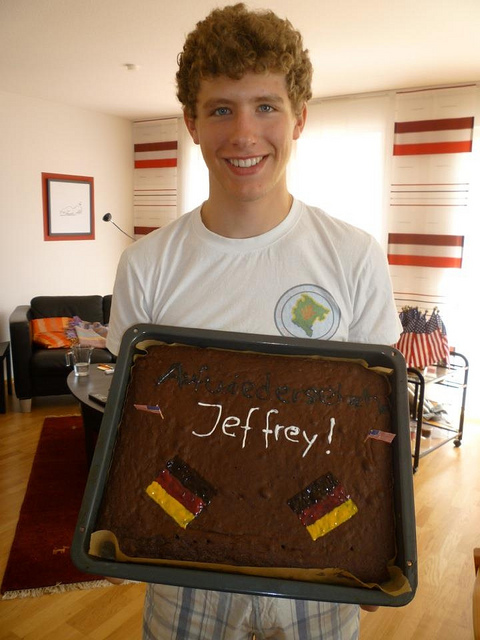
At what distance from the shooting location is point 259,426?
2.82 ft

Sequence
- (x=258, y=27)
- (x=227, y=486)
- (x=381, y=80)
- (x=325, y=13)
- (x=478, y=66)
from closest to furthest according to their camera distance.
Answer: (x=227, y=486) < (x=258, y=27) < (x=325, y=13) < (x=478, y=66) < (x=381, y=80)

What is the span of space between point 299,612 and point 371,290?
618 millimetres

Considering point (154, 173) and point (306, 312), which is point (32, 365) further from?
point (306, 312)

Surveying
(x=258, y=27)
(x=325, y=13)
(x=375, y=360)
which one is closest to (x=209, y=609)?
(x=375, y=360)

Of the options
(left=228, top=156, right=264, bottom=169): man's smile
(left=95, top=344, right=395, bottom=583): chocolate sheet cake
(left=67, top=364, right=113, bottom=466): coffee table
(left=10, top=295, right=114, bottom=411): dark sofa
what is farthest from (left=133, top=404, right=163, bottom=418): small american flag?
(left=10, top=295, right=114, bottom=411): dark sofa

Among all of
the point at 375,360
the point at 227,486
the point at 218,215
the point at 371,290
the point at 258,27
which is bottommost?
the point at 227,486

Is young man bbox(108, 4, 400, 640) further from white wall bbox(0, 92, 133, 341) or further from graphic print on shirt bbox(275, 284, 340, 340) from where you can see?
white wall bbox(0, 92, 133, 341)

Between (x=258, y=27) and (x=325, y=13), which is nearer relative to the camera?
(x=258, y=27)

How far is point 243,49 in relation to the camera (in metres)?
0.95

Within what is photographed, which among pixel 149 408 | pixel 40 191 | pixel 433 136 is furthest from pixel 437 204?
pixel 149 408

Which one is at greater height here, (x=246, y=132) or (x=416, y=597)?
(x=246, y=132)

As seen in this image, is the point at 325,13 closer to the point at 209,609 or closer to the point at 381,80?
the point at 381,80

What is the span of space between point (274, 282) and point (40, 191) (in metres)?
4.56

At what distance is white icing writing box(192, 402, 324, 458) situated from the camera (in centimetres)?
85
